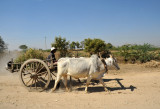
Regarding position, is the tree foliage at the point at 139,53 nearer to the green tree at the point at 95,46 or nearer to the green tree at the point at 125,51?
the green tree at the point at 125,51

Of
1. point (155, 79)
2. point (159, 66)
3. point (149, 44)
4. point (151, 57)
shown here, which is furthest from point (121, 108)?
point (149, 44)

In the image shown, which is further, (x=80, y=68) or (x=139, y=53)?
(x=139, y=53)

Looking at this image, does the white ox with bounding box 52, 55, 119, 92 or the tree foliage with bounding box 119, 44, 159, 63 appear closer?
the white ox with bounding box 52, 55, 119, 92

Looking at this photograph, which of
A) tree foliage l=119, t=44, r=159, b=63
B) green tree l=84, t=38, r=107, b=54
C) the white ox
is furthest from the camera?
green tree l=84, t=38, r=107, b=54

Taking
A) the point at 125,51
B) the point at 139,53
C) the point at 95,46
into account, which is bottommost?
the point at 139,53

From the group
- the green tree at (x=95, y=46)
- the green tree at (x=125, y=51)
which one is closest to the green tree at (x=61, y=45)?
the green tree at (x=95, y=46)

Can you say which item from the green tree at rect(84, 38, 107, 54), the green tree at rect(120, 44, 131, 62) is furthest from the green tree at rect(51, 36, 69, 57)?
the green tree at rect(120, 44, 131, 62)

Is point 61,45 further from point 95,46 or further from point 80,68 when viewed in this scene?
point 80,68

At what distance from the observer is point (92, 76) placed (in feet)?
17.9

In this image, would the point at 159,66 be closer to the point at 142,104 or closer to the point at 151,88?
the point at 151,88

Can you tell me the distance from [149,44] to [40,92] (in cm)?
1392

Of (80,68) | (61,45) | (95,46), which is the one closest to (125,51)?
(95,46)

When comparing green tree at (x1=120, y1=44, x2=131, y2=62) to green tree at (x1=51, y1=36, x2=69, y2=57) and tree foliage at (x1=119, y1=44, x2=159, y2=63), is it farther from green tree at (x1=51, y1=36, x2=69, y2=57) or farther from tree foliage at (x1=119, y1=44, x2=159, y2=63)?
green tree at (x1=51, y1=36, x2=69, y2=57)

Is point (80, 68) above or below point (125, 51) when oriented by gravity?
below
